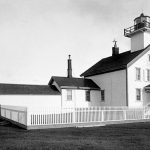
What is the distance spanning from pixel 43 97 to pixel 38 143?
17008 millimetres

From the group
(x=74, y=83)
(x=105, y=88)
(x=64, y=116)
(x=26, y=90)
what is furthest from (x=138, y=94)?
(x=64, y=116)

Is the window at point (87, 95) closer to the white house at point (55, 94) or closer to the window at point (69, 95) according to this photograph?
the white house at point (55, 94)

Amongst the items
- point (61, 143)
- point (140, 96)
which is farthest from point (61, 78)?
point (61, 143)

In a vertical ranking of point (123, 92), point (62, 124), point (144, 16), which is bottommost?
point (62, 124)

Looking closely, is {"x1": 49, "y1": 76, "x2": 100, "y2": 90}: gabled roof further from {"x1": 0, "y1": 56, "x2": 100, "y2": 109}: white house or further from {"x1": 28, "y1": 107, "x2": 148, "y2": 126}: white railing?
{"x1": 28, "y1": 107, "x2": 148, "y2": 126}: white railing

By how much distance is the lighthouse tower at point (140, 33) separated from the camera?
3039 cm

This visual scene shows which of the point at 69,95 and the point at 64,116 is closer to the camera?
the point at 64,116

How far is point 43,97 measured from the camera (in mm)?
26594

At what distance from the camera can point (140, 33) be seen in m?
31.0

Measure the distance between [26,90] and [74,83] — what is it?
5998mm

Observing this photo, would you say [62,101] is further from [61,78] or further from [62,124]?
[62,124]

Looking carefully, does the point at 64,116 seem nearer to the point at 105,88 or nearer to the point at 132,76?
the point at 132,76

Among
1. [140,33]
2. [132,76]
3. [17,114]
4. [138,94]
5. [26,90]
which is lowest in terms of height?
[17,114]

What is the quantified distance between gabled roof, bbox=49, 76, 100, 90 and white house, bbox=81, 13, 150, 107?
35.4 inches
